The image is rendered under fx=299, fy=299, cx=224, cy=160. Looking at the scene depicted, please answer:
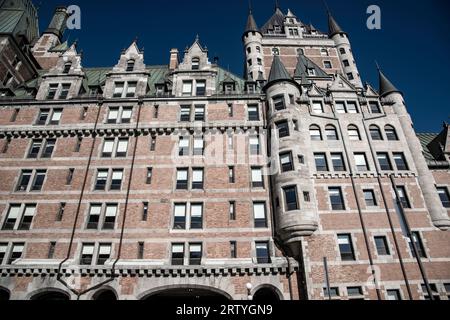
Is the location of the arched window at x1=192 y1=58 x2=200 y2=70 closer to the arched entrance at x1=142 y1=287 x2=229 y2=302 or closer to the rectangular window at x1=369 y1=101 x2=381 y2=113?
the rectangular window at x1=369 y1=101 x2=381 y2=113

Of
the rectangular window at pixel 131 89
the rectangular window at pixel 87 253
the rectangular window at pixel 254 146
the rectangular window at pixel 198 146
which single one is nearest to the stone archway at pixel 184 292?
the rectangular window at pixel 87 253

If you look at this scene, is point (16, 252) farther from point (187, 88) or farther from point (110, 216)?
point (187, 88)

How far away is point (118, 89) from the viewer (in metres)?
32.8

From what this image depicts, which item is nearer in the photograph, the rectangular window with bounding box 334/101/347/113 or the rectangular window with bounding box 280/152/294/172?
the rectangular window with bounding box 280/152/294/172

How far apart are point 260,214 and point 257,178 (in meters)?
3.40

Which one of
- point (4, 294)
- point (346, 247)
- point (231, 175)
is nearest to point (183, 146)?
point (231, 175)

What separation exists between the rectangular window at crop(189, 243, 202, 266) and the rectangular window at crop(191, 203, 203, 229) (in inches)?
60.8

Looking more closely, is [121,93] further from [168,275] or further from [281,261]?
[281,261]

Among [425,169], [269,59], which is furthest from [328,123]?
[269,59]

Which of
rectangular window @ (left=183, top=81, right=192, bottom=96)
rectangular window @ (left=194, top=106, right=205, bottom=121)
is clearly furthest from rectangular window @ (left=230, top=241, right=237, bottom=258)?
rectangular window @ (left=183, top=81, right=192, bottom=96)

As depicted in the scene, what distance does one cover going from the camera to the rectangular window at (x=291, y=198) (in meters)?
24.3

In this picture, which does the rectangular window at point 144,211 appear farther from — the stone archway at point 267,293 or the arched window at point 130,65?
the arched window at point 130,65

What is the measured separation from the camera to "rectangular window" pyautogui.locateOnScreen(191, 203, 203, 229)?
982 inches
